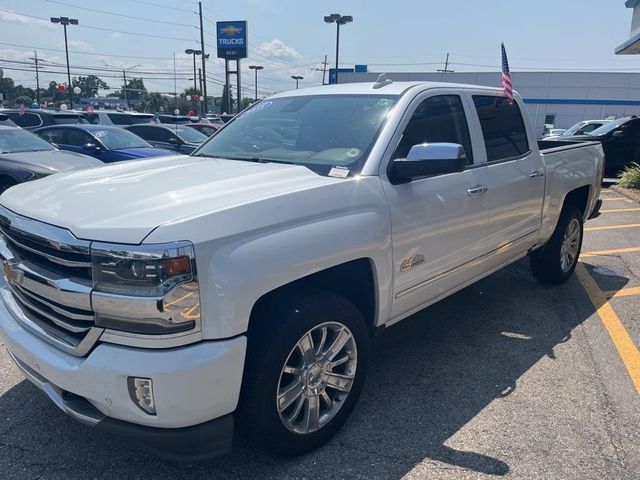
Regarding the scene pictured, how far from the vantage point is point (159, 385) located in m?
2.09

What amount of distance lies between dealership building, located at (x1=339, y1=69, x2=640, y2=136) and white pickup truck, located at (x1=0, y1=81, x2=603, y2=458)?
47.0 metres

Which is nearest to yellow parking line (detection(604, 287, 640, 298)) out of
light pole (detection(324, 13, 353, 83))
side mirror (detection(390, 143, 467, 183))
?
side mirror (detection(390, 143, 467, 183))

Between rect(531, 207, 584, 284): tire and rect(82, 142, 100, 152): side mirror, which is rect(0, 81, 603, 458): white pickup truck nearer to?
rect(531, 207, 584, 284): tire

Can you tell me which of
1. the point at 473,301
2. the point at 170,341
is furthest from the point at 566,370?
the point at 170,341

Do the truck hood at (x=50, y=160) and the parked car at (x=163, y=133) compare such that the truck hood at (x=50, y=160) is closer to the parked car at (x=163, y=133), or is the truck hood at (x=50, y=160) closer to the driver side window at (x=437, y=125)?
the parked car at (x=163, y=133)

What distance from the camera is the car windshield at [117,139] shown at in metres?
10.5

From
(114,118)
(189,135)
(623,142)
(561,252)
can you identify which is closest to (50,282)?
(561,252)

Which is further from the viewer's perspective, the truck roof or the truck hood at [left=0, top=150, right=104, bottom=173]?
the truck hood at [left=0, top=150, right=104, bottom=173]

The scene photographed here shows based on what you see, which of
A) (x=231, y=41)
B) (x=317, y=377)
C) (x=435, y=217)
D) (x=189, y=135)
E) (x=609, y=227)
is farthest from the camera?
(x=231, y=41)

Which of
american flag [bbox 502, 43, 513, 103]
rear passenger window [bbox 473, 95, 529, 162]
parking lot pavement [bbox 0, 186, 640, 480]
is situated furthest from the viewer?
american flag [bbox 502, 43, 513, 103]

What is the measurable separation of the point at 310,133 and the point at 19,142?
24.2 feet

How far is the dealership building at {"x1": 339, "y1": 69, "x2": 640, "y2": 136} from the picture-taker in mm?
48812

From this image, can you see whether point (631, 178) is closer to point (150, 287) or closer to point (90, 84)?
point (150, 287)

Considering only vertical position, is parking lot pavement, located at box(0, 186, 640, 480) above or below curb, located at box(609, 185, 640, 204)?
below
